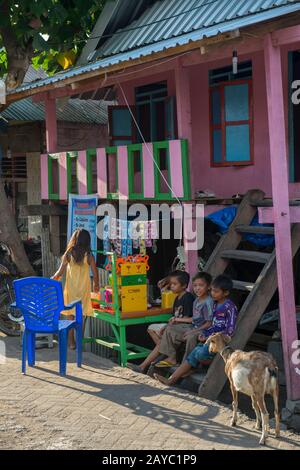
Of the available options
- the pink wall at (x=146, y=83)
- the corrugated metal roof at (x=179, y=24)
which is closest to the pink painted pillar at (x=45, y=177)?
the corrugated metal roof at (x=179, y=24)

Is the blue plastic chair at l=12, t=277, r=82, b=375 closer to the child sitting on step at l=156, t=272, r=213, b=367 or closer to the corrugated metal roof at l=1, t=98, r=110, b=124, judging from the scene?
the child sitting on step at l=156, t=272, r=213, b=367

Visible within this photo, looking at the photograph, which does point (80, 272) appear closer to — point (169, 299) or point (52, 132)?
point (169, 299)

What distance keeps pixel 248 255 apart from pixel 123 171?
2696mm

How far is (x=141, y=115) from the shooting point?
12.1m

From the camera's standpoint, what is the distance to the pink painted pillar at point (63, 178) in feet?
35.6

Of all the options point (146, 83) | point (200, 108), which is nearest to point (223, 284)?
point (200, 108)

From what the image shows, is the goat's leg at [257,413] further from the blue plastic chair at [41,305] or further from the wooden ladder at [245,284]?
the blue plastic chair at [41,305]

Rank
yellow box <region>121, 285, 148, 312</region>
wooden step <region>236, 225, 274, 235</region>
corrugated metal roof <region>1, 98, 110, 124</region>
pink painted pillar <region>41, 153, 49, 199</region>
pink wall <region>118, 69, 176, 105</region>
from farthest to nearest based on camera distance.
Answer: corrugated metal roof <region>1, 98, 110, 124</region>
pink painted pillar <region>41, 153, 49, 199</region>
pink wall <region>118, 69, 176, 105</region>
yellow box <region>121, 285, 148, 312</region>
wooden step <region>236, 225, 274, 235</region>

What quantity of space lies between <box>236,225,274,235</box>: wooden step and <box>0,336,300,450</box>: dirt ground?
2079 mm

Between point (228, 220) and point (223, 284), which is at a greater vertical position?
point (228, 220)

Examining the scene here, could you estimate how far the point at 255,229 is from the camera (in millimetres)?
7703

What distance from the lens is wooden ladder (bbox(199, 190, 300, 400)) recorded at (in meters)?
6.61

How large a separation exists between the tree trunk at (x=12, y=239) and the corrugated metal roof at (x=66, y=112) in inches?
181

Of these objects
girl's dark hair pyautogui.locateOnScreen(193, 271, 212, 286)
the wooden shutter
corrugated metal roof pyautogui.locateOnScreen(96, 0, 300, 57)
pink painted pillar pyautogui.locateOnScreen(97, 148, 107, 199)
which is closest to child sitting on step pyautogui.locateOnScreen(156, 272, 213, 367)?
girl's dark hair pyautogui.locateOnScreen(193, 271, 212, 286)
